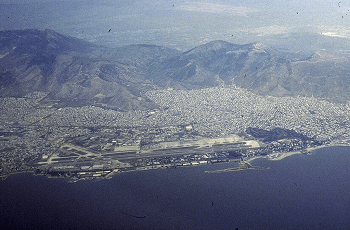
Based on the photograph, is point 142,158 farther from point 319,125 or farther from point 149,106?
point 319,125

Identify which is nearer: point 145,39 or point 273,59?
point 273,59

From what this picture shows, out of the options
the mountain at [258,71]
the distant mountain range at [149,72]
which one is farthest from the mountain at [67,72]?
the mountain at [258,71]

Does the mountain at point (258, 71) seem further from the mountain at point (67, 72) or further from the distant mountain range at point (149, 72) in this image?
the mountain at point (67, 72)

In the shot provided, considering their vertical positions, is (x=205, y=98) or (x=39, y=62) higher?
(x=39, y=62)

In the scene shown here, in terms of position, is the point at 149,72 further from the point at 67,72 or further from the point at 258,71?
the point at 258,71

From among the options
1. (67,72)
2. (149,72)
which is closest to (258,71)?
(149,72)

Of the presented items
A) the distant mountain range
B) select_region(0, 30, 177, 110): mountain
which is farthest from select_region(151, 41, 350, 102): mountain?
select_region(0, 30, 177, 110): mountain

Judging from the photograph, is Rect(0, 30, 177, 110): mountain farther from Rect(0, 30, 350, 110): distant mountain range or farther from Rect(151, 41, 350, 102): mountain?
Rect(151, 41, 350, 102): mountain

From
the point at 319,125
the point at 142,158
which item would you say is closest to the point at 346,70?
the point at 319,125

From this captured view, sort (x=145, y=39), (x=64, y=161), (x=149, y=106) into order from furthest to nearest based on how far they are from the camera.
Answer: (x=145, y=39) → (x=149, y=106) → (x=64, y=161)
